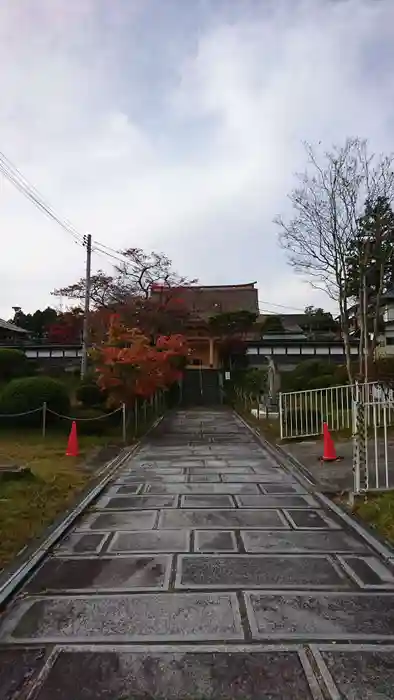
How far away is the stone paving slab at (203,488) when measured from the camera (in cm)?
721

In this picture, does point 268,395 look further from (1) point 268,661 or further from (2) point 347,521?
(1) point 268,661

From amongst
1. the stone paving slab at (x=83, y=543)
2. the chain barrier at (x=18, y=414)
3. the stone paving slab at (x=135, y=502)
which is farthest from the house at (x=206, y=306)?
the stone paving slab at (x=83, y=543)

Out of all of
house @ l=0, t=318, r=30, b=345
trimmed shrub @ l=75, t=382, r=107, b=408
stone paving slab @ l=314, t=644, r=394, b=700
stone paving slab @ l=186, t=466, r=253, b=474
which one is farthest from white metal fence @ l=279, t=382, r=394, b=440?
house @ l=0, t=318, r=30, b=345

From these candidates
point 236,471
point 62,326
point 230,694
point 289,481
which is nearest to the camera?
point 230,694

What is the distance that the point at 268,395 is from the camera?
17844 mm

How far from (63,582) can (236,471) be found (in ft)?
17.2

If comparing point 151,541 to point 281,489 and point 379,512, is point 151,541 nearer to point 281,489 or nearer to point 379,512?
point 379,512

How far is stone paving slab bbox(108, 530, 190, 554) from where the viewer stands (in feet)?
15.4

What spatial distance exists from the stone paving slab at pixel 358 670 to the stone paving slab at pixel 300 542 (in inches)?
69.9

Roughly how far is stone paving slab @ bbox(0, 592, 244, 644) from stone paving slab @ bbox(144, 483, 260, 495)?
356 centimetres

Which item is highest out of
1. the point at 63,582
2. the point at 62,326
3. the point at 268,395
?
the point at 62,326

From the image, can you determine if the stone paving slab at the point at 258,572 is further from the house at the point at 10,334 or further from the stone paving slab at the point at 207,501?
the house at the point at 10,334

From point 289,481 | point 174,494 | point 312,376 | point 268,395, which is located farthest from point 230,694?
point 312,376

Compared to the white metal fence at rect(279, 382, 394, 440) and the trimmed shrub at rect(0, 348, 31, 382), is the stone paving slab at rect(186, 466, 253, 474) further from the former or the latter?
the trimmed shrub at rect(0, 348, 31, 382)
